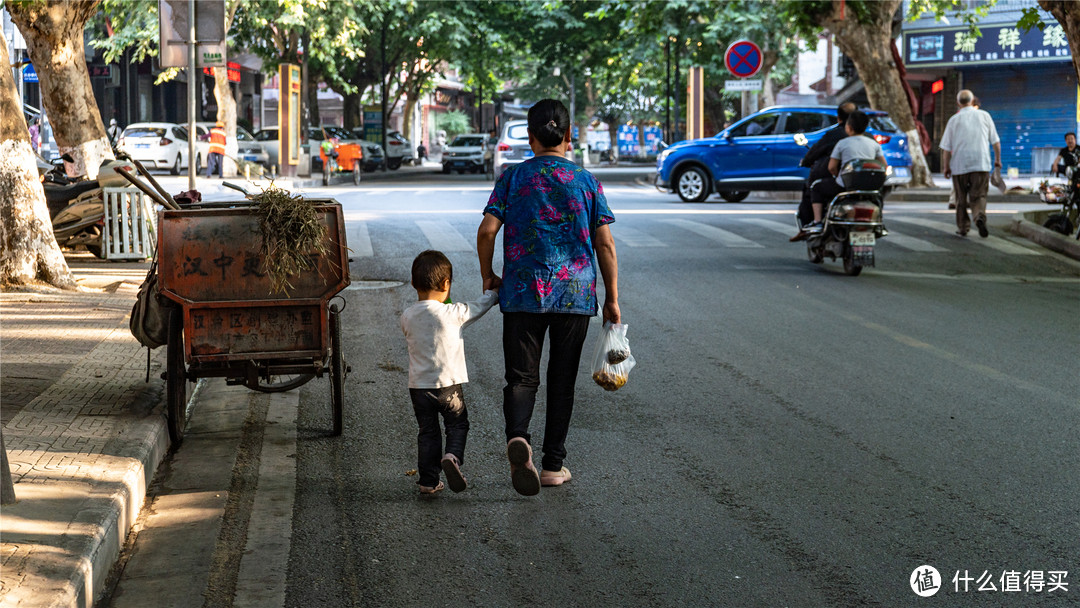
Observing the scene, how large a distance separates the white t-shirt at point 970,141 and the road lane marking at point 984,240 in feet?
2.91

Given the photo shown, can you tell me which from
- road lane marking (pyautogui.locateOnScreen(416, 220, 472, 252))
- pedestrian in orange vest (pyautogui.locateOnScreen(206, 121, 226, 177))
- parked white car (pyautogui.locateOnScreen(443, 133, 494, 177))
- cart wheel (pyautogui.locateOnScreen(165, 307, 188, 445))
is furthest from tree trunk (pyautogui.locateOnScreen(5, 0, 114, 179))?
parked white car (pyautogui.locateOnScreen(443, 133, 494, 177))

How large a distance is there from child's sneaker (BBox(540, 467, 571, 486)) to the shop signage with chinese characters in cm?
3121

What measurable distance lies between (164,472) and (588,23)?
127 feet

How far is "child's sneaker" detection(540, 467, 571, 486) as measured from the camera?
5.35 m

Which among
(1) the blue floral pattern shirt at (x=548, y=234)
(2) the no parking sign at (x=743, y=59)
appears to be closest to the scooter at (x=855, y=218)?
(1) the blue floral pattern shirt at (x=548, y=234)

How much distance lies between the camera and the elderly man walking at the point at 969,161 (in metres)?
15.9

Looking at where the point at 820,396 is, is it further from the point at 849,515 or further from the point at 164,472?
the point at 164,472

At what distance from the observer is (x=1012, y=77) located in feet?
120

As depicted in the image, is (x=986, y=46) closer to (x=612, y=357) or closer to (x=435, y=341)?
(x=612, y=357)

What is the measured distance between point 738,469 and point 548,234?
1409 mm

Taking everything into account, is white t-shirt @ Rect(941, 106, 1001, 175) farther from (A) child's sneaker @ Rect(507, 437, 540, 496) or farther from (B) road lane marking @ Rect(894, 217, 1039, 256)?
(A) child's sneaker @ Rect(507, 437, 540, 496)

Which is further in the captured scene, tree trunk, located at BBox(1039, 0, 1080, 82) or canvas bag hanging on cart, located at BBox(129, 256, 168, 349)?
tree trunk, located at BBox(1039, 0, 1080, 82)

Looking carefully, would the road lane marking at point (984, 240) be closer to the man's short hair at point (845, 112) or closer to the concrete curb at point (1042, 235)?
the concrete curb at point (1042, 235)

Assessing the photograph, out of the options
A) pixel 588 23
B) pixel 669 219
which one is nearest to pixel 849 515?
pixel 669 219
